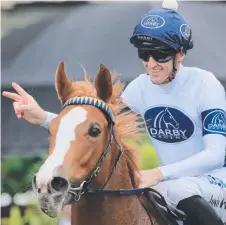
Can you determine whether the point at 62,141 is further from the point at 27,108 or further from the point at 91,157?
the point at 27,108

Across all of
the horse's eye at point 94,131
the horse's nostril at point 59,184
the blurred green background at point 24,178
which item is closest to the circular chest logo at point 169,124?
the horse's eye at point 94,131

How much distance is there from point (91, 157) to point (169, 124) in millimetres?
811

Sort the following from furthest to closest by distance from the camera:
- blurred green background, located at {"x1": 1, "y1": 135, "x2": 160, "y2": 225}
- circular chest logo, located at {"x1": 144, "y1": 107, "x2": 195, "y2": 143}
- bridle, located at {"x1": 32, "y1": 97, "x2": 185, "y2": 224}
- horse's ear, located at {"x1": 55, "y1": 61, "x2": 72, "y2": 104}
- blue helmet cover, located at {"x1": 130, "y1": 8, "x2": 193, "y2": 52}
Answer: blurred green background, located at {"x1": 1, "y1": 135, "x2": 160, "y2": 225}
circular chest logo, located at {"x1": 144, "y1": 107, "x2": 195, "y2": 143}
blue helmet cover, located at {"x1": 130, "y1": 8, "x2": 193, "y2": 52}
horse's ear, located at {"x1": 55, "y1": 61, "x2": 72, "y2": 104}
bridle, located at {"x1": 32, "y1": 97, "x2": 185, "y2": 224}

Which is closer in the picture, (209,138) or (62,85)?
(62,85)

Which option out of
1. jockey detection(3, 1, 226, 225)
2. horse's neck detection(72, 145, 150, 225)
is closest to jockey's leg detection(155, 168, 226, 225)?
jockey detection(3, 1, 226, 225)

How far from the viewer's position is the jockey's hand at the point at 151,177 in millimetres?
4812

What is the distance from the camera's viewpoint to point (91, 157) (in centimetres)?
445

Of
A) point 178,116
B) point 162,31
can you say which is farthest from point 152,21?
point 178,116

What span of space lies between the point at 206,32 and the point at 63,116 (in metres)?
9.30

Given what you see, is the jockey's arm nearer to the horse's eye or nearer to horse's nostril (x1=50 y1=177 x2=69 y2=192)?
the horse's eye

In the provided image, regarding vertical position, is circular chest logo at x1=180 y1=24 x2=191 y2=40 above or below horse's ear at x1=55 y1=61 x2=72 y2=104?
above

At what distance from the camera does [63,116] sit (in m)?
4.49

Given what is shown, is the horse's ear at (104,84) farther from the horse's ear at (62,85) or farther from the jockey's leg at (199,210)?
the jockey's leg at (199,210)

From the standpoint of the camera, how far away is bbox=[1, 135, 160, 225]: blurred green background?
8.64 metres
